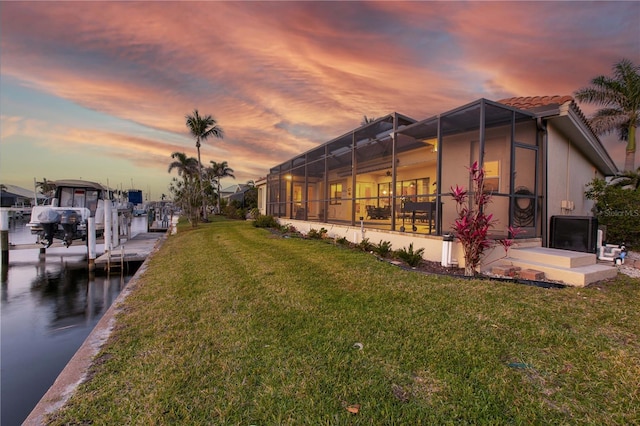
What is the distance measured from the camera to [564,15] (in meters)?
8.30

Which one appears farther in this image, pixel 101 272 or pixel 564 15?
pixel 101 272

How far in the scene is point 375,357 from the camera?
263cm

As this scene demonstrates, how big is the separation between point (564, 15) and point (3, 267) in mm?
21309

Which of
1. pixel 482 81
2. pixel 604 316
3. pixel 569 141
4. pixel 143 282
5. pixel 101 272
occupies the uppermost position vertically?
pixel 482 81

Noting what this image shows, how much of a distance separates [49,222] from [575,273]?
1660cm

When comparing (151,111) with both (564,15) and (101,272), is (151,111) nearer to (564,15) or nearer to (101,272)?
(101,272)

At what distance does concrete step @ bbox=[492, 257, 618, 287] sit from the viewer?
191 inches

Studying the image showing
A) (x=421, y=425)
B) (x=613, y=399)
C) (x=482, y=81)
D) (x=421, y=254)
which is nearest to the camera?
(x=421, y=425)

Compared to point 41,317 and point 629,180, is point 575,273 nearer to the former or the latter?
point 41,317

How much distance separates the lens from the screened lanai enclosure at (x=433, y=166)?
6.61m

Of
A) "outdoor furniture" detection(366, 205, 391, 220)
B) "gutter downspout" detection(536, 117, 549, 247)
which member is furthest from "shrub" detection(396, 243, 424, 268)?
"outdoor furniture" detection(366, 205, 391, 220)

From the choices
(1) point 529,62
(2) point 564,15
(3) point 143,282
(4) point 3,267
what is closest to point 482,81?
(1) point 529,62

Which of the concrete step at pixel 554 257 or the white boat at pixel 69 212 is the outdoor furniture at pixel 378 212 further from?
the white boat at pixel 69 212

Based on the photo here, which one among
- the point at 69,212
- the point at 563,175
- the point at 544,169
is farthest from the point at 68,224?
the point at 563,175
